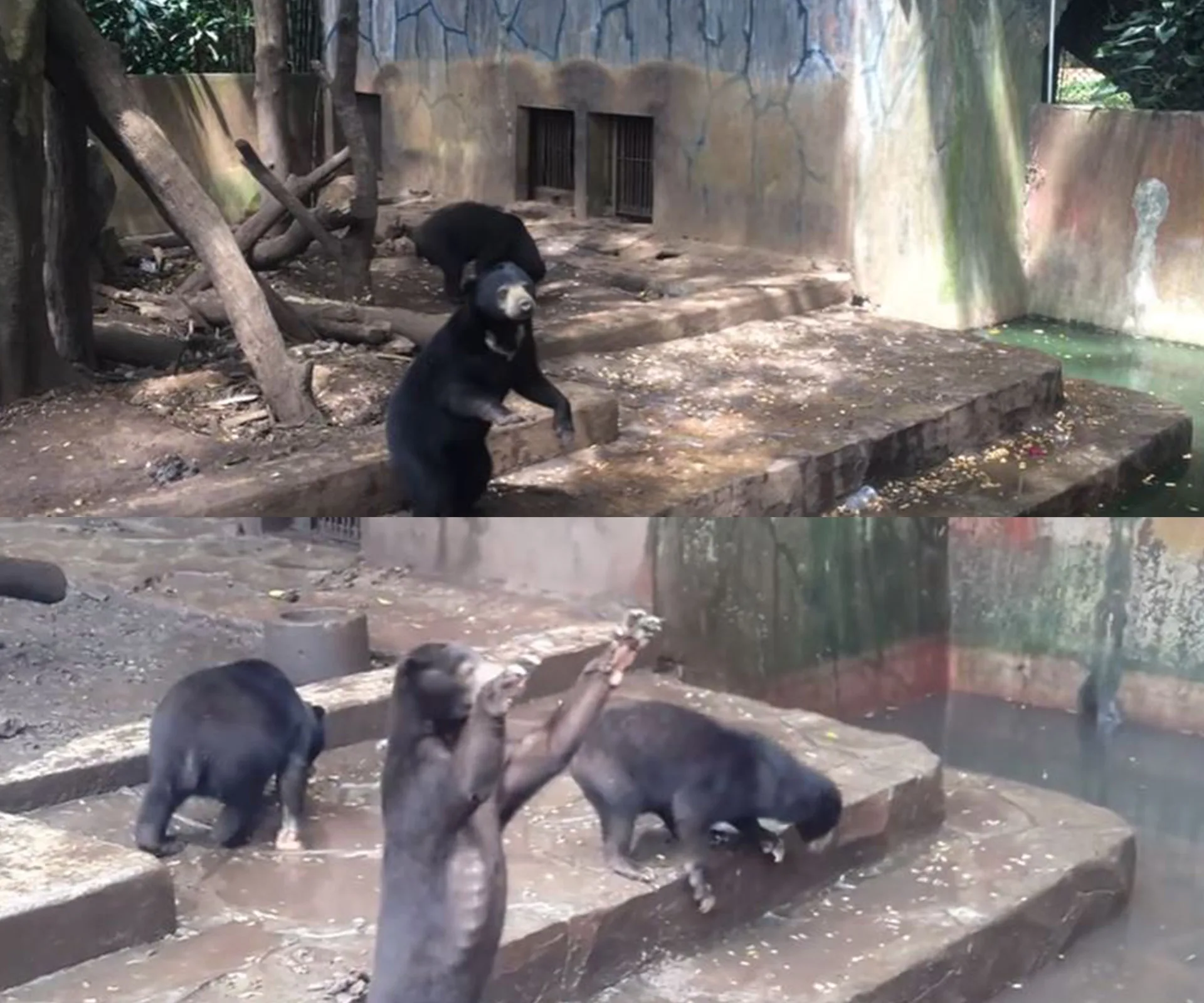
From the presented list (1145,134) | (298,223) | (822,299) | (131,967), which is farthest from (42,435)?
(1145,134)

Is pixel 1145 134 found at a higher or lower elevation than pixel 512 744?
higher

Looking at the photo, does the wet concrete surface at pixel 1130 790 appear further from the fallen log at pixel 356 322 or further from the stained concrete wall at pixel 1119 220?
the stained concrete wall at pixel 1119 220

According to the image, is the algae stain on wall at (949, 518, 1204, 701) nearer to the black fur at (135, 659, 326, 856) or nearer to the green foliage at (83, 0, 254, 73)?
the black fur at (135, 659, 326, 856)

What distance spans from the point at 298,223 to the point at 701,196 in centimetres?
257

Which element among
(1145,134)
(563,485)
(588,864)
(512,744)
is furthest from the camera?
(1145,134)

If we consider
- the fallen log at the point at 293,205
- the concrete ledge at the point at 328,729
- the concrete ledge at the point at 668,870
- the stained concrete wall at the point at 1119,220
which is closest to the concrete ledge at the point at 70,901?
the concrete ledge at the point at 328,729

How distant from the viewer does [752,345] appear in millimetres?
7277

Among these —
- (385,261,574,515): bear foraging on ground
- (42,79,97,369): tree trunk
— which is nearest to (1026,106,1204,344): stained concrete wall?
(42,79,97,369): tree trunk

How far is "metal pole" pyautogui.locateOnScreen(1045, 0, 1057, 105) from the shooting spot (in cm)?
916

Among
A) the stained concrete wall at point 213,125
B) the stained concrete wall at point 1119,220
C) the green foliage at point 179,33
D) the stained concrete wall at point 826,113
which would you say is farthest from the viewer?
the green foliage at point 179,33

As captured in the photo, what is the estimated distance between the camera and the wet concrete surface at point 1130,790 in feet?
7.52

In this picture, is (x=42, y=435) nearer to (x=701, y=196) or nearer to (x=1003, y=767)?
(x=1003, y=767)

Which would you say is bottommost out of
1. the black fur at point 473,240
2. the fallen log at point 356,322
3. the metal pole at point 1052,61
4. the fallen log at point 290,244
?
the fallen log at point 356,322

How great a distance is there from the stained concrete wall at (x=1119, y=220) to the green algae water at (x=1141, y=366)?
0.13 metres
